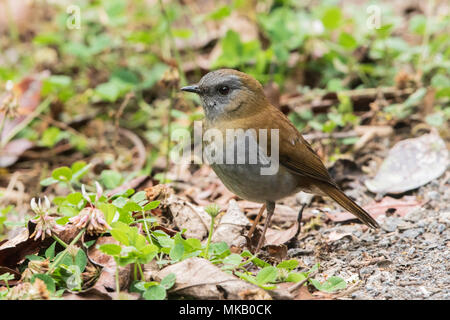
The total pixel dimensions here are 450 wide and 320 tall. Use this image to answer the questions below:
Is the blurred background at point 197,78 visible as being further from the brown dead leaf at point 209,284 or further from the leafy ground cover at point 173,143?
the brown dead leaf at point 209,284

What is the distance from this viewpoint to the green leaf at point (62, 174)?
13.1ft

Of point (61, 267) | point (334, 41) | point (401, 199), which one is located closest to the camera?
point (61, 267)

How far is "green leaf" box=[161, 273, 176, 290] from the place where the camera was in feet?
9.50

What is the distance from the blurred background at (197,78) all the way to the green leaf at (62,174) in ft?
1.73

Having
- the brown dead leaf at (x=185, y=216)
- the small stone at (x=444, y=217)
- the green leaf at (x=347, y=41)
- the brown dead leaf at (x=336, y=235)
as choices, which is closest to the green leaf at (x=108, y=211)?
the brown dead leaf at (x=185, y=216)

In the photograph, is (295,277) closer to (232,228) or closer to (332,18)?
(232,228)

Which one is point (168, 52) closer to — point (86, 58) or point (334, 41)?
point (86, 58)

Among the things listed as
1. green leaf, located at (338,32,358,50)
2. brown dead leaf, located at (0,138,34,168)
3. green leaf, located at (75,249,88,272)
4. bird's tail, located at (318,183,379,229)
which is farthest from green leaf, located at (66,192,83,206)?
green leaf, located at (338,32,358,50)

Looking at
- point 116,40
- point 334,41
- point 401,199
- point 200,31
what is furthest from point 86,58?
point 401,199

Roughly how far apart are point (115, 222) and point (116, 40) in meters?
4.63

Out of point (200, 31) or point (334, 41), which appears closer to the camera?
point (334, 41)

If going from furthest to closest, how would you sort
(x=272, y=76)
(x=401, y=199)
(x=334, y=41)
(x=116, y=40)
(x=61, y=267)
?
(x=116, y=40)
(x=334, y=41)
(x=272, y=76)
(x=401, y=199)
(x=61, y=267)

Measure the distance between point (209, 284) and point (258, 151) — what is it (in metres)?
1.16
